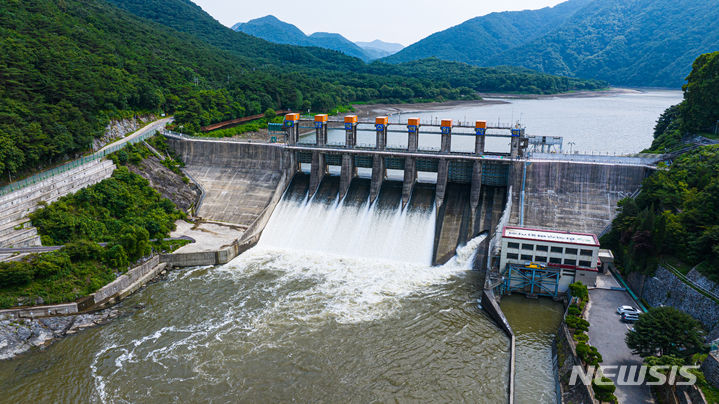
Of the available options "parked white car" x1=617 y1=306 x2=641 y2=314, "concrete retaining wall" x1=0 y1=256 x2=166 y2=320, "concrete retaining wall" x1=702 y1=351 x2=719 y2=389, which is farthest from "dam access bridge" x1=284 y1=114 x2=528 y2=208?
"concrete retaining wall" x1=702 y1=351 x2=719 y2=389

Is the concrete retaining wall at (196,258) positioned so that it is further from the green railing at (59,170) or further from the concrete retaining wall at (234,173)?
the green railing at (59,170)

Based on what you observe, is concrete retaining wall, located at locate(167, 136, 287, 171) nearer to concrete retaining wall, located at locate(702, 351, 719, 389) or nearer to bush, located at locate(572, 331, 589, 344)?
bush, located at locate(572, 331, 589, 344)

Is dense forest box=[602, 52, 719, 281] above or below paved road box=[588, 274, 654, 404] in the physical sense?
above

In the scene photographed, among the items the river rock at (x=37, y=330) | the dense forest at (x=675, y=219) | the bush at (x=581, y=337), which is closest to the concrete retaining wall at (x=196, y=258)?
the river rock at (x=37, y=330)

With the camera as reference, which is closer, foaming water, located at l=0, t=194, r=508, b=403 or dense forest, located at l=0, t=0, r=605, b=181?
foaming water, located at l=0, t=194, r=508, b=403

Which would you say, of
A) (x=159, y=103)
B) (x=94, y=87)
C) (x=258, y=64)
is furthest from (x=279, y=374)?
(x=258, y=64)

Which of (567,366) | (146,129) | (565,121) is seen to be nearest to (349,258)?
(567,366)
